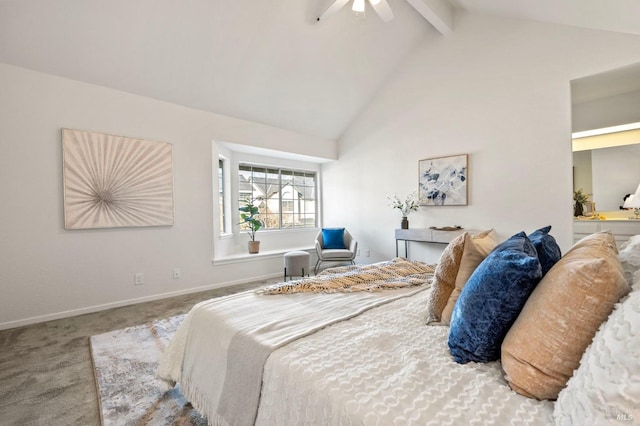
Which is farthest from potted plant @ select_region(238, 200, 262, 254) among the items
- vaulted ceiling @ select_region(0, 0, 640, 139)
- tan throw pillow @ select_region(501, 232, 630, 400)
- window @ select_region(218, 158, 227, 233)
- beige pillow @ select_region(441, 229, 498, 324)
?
tan throw pillow @ select_region(501, 232, 630, 400)

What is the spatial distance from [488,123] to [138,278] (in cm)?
482

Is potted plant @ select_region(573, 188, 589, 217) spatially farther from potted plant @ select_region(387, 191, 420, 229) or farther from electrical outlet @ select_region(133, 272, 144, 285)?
electrical outlet @ select_region(133, 272, 144, 285)

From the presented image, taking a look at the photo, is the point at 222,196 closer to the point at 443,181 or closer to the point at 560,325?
the point at 443,181

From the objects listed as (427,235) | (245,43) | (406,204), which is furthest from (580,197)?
(245,43)

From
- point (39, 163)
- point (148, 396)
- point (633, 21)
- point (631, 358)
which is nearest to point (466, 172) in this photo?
point (633, 21)

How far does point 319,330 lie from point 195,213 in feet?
10.6

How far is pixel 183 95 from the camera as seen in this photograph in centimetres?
366

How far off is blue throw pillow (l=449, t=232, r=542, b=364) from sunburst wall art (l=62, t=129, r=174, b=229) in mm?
3589

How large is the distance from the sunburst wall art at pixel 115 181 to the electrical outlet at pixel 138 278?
1.91 ft

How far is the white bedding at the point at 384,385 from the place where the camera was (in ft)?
2.39

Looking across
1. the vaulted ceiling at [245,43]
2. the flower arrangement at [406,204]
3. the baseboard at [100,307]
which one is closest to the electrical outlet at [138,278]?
the baseboard at [100,307]

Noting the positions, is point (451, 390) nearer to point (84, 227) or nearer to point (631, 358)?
point (631, 358)

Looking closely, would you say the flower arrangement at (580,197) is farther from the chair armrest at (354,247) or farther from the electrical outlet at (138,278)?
the electrical outlet at (138,278)

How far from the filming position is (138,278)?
11.3ft
